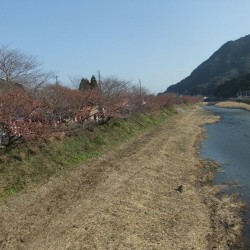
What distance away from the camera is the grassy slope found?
50.3 feet

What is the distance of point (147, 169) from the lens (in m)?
18.6

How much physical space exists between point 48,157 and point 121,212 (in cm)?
699

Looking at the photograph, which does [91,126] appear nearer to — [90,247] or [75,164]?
[75,164]

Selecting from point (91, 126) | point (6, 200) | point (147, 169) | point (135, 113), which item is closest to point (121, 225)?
point (6, 200)

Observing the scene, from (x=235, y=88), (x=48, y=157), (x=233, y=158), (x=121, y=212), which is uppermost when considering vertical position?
(x=48, y=157)

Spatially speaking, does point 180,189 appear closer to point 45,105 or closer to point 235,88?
point 45,105

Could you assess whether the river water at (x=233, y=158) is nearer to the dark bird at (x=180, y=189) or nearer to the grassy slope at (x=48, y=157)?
the dark bird at (x=180, y=189)

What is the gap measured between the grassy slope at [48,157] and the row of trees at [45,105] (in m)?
0.83

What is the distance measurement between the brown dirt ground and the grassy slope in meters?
0.66

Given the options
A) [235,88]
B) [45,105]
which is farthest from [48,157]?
[235,88]

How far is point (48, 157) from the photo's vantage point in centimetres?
1836

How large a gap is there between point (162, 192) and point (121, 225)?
385 centimetres

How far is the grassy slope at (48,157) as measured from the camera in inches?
603

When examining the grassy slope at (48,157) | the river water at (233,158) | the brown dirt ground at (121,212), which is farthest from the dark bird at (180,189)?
the grassy slope at (48,157)
